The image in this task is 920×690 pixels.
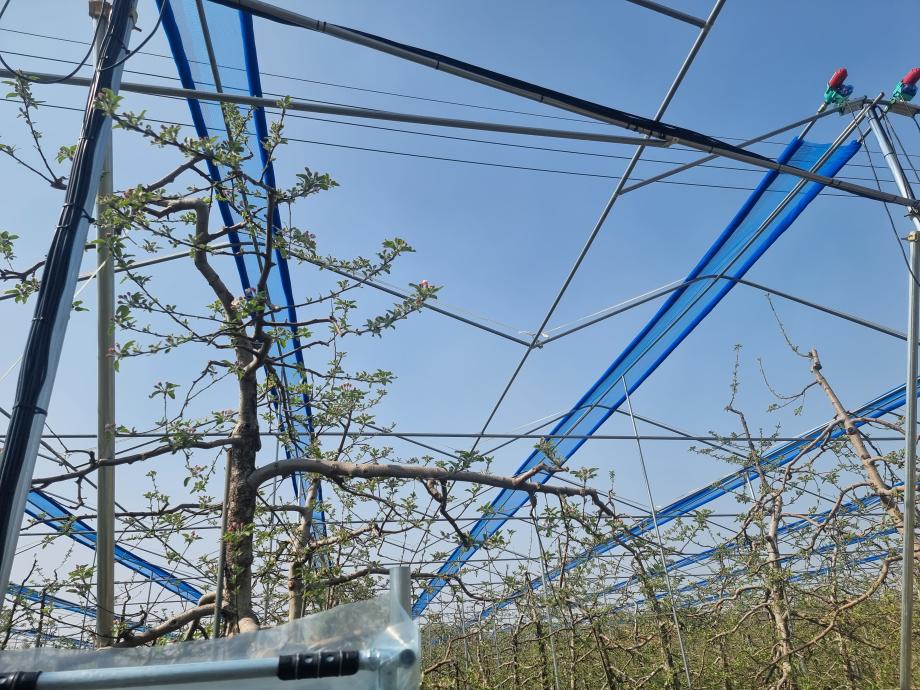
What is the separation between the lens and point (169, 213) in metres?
2.65

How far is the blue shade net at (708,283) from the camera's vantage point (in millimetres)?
3902

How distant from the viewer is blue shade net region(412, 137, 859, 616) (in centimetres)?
390

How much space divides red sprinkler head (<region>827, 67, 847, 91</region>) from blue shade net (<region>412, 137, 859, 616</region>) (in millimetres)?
380

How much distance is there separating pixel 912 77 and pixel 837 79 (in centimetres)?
33

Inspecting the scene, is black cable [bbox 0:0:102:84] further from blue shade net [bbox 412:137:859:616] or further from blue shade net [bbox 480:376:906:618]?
blue shade net [bbox 480:376:906:618]

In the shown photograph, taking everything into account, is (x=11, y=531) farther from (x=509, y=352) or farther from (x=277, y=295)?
(x=509, y=352)

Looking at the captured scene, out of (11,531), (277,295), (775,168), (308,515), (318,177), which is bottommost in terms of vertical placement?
(11,531)

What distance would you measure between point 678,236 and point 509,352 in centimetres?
161

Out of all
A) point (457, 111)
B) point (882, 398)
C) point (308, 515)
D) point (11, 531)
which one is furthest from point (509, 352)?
point (11, 531)

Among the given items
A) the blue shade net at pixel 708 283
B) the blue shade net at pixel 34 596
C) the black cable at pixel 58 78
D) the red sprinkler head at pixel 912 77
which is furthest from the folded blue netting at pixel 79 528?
the red sprinkler head at pixel 912 77

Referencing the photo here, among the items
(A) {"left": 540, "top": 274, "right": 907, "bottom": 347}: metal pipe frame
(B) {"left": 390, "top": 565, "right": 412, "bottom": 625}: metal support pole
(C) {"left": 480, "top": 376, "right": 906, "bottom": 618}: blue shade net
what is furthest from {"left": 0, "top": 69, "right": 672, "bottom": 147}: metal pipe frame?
(C) {"left": 480, "top": 376, "right": 906, "bottom": 618}: blue shade net

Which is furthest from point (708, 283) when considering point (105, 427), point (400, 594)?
point (400, 594)

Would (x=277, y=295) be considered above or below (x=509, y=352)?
above

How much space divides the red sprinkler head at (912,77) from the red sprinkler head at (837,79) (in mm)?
267
